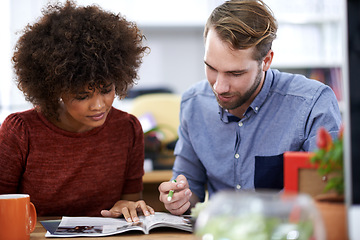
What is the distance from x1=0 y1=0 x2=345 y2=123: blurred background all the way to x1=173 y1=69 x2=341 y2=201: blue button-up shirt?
250cm

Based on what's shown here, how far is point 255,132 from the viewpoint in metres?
1.46

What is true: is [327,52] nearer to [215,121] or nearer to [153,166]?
[153,166]

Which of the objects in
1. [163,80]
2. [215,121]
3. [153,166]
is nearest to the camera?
[215,121]

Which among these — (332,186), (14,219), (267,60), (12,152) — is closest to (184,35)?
(267,60)

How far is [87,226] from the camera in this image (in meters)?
1.09

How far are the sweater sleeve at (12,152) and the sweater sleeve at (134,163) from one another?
13.3 inches

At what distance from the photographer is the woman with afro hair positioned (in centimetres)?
126

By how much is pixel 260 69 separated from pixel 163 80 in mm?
2963

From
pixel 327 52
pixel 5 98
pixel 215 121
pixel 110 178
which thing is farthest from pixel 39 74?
pixel 327 52

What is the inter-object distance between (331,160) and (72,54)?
80cm

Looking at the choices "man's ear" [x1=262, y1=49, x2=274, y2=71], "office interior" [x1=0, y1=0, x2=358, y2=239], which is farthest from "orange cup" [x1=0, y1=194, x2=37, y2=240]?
"office interior" [x1=0, y1=0, x2=358, y2=239]

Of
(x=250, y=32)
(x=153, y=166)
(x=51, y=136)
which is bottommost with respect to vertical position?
(x=153, y=166)

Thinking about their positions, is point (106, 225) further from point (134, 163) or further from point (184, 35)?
point (184, 35)

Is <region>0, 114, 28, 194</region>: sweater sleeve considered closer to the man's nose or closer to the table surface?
the table surface
